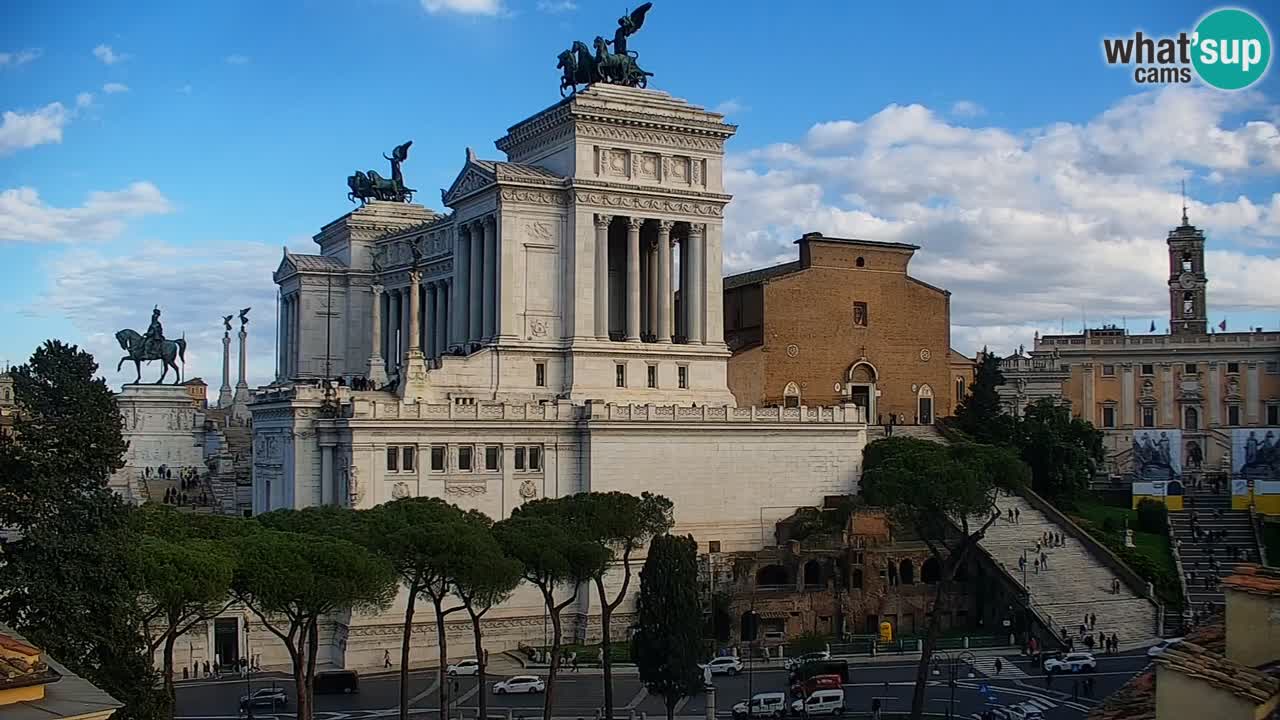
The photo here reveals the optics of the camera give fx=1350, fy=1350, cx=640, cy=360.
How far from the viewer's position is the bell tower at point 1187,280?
11038 centimetres

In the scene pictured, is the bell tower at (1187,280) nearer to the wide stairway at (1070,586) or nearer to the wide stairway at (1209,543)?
the wide stairway at (1209,543)

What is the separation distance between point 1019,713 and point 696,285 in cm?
3233

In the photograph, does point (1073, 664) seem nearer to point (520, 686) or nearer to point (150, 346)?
point (520, 686)

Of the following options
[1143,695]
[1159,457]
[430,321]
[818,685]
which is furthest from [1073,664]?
[430,321]

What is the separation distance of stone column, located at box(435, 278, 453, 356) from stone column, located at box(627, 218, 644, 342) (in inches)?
668

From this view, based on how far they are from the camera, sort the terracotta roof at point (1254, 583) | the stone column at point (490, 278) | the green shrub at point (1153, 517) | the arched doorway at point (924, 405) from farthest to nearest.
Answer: the arched doorway at point (924, 405)
the green shrub at point (1153, 517)
the stone column at point (490, 278)
the terracotta roof at point (1254, 583)

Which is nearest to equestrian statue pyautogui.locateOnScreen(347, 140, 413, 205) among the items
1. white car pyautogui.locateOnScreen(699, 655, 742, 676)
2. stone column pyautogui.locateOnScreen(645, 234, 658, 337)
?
stone column pyautogui.locateOnScreen(645, 234, 658, 337)

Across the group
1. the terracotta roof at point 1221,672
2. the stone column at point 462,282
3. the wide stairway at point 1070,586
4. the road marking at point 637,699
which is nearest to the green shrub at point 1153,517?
the wide stairway at point 1070,586

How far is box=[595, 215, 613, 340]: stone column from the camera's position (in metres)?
71.5

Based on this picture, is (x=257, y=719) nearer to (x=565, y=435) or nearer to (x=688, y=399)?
(x=565, y=435)

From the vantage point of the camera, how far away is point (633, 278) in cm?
7219

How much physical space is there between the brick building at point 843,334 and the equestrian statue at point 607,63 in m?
15.8

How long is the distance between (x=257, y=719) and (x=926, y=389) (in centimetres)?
5099

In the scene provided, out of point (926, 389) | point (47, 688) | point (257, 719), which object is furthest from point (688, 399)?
point (47, 688)
